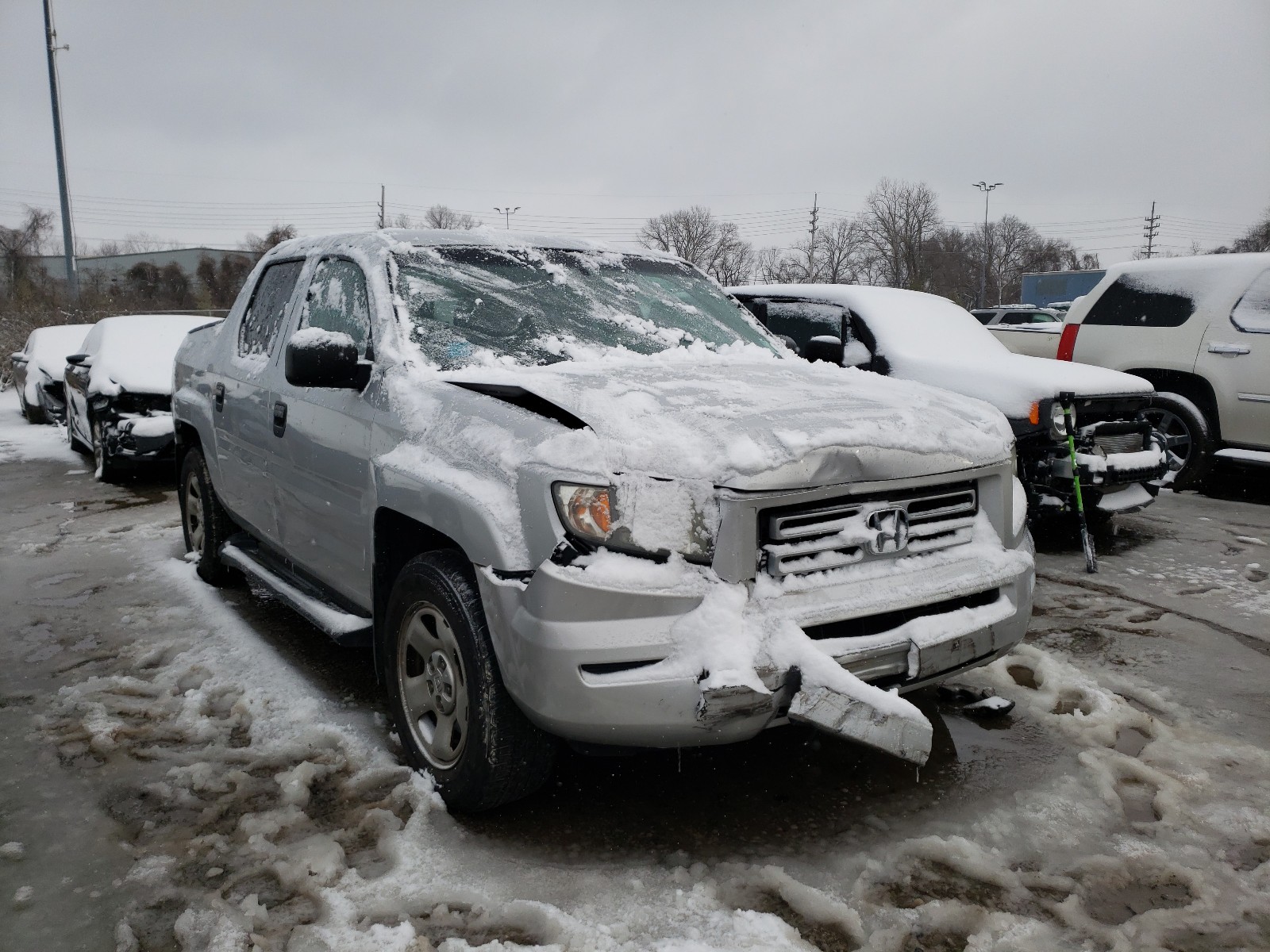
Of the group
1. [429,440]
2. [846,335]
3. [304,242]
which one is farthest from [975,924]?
[846,335]

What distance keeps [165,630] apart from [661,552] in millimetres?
3317

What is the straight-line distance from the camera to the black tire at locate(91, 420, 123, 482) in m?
8.76

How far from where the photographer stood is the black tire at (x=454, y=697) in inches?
105

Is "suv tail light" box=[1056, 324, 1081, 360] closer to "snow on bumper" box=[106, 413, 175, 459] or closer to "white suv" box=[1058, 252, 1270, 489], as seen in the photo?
"white suv" box=[1058, 252, 1270, 489]

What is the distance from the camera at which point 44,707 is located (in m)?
3.83

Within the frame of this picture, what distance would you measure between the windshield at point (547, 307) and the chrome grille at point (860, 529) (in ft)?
3.93

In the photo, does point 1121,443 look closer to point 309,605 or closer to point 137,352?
point 309,605

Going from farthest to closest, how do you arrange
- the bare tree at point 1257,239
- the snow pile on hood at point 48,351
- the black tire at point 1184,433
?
1. the bare tree at point 1257,239
2. the snow pile on hood at point 48,351
3. the black tire at point 1184,433

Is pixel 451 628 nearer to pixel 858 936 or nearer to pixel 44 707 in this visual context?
pixel 858 936

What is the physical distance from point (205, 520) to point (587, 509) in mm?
3542

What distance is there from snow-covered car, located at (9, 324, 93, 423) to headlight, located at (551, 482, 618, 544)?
40.0 ft

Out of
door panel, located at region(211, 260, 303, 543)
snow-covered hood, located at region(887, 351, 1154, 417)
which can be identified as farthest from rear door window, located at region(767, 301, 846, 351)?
door panel, located at region(211, 260, 303, 543)

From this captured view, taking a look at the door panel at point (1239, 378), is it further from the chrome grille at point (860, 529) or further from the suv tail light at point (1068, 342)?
the chrome grille at point (860, 529)

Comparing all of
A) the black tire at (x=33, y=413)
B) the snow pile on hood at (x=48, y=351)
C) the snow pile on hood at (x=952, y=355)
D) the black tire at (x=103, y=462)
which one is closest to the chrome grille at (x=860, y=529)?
the snow pile on hood at (x=952, y=355)
